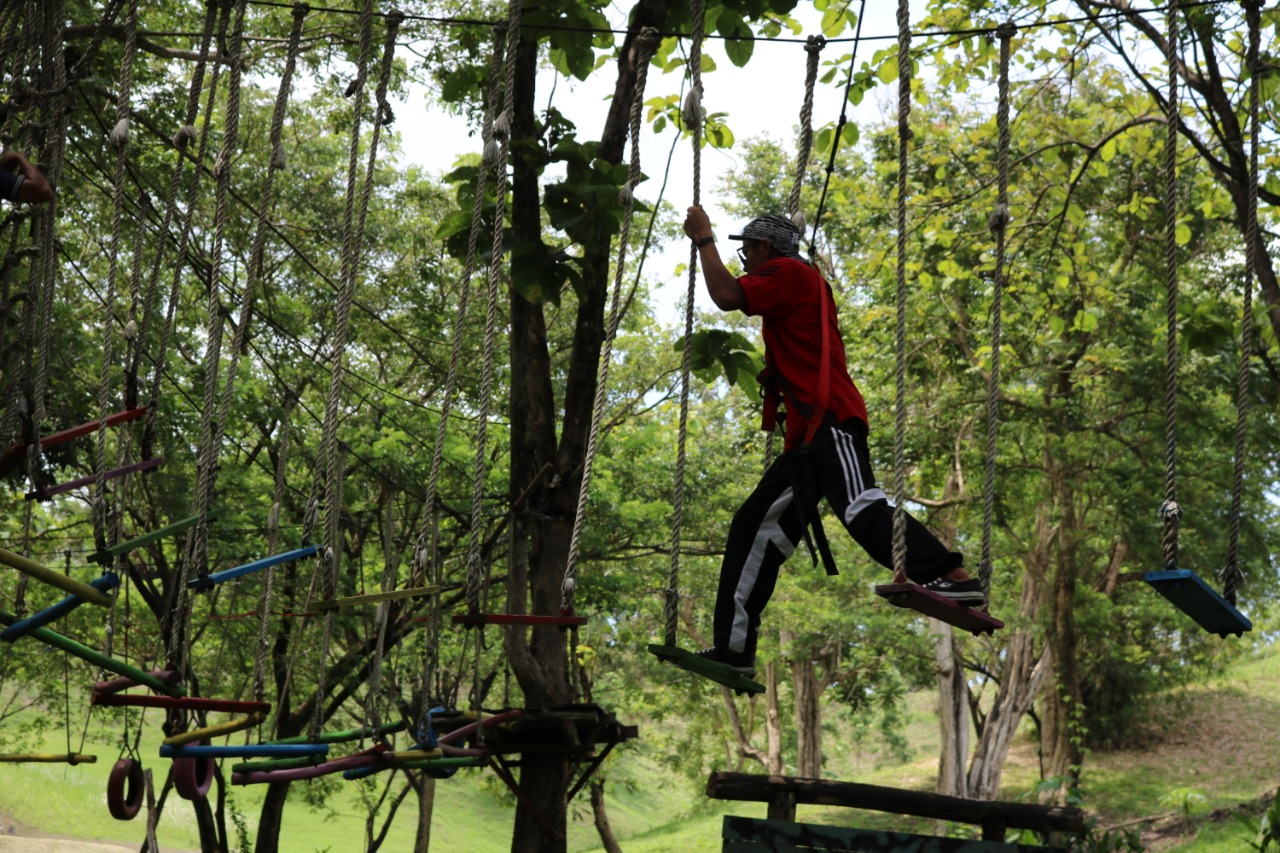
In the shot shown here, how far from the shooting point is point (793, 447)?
324 centimetres

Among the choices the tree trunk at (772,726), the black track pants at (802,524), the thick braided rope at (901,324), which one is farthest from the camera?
the tree trunk at (772,726)

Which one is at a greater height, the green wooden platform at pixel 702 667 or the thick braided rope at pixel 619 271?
the thick braided rope at pixel 619 271

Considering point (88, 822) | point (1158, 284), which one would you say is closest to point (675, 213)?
point (1158, 284)

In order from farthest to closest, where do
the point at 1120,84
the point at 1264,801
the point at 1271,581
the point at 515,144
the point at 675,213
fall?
1. the point at 675,213
2. the point at 1271,581
3. the point at 1264,801
4. the point at 1120,84
5. the point at 515,144

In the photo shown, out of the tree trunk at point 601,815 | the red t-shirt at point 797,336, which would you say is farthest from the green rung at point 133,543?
the tree trunk at point 601,815

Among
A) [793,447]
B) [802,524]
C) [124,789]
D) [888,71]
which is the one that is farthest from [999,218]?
[888,71]

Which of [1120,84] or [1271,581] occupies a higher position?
[1120,84]

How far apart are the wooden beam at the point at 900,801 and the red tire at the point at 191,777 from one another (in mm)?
1902

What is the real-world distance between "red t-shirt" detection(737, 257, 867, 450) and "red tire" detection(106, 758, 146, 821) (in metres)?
1.81

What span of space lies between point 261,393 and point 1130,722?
12.0 meters

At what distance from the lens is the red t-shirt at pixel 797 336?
3.22m

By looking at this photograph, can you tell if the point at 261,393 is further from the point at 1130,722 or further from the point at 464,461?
the point at 1130,722

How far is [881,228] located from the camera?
39.9ft

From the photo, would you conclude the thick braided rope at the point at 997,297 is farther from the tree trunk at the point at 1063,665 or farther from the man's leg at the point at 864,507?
the tree trunk at the point at 1063,665
